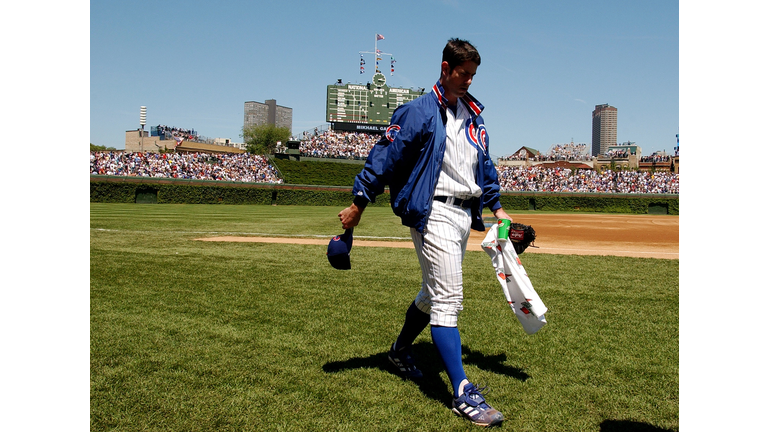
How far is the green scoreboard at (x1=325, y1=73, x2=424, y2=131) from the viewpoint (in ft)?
203

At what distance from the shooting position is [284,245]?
10148 millimetres

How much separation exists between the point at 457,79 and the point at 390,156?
22.7 inches

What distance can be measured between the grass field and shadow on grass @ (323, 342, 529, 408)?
0.06ft

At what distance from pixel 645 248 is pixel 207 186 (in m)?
27.6

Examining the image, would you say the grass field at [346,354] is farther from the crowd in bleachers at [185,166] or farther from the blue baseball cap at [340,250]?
the crowd in bleachers at [185,166]

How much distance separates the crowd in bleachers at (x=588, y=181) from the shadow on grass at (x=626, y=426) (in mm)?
39818

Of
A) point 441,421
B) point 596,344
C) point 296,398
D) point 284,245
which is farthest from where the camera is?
point 284,245

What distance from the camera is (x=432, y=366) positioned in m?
3.41

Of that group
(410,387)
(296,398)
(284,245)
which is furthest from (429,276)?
(284,245)

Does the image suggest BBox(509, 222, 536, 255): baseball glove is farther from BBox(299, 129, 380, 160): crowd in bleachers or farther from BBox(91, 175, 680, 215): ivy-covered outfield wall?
BBox(299, 129, 380, 160): crowd in bleachers

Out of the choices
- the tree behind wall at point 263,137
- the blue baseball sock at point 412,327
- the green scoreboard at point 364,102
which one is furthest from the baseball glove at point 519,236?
the tree behind wall at point 263,137

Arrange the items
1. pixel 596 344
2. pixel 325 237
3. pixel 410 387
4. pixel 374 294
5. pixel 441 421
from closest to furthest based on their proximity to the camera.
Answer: pixel 441 421 → pixel 410 387 → pixel 596 344 → pixel 374 294 → pixel 325 237

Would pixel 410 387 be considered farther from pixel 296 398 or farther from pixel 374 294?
pixel 374 294

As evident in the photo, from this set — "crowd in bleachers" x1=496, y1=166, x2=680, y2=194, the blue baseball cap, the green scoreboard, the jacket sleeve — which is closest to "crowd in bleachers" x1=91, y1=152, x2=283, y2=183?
the green scoreboard
